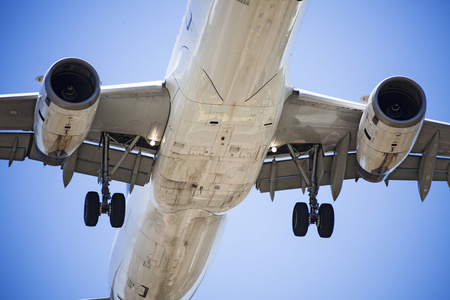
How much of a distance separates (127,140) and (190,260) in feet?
13.2

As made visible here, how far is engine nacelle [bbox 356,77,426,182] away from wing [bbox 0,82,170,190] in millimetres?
4521

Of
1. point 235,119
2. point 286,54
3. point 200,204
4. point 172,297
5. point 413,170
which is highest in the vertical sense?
point 286,54

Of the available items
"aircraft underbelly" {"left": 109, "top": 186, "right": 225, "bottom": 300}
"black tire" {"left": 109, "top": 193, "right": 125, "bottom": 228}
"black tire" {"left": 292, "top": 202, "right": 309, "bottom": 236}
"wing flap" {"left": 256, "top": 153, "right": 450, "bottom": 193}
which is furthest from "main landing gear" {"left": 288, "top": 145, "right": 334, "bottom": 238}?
"black tire" {"left": 109, "top": 193, "right": 125, "bottom": 228}

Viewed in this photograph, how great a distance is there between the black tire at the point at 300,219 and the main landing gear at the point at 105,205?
453 cm

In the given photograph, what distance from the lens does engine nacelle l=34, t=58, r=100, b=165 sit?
15.3 metres

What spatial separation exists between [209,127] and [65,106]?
2.98 meters

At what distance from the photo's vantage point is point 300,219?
19453 mm

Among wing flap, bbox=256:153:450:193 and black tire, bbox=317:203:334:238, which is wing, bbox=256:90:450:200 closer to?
wing flap, bbox=256:153:450:193

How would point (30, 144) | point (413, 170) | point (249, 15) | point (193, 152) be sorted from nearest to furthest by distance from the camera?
point (249, 15), point (193, 152), point (30, 144), point (413, 170)

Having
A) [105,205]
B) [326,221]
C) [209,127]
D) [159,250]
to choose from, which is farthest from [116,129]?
[326,221]

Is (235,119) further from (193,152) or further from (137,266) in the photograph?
(137,266)

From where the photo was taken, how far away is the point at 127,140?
712 inches

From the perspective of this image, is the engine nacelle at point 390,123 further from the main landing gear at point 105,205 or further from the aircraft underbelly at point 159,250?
the main landing gear at point 105,205

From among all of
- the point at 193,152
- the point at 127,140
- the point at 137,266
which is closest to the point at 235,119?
the point at 193,152
